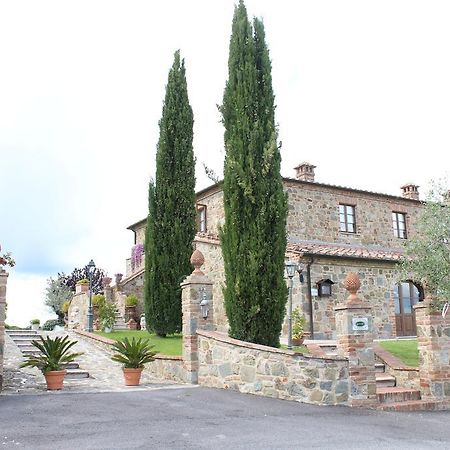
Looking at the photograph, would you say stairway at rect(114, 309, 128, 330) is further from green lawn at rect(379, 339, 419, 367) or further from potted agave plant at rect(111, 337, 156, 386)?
green lawn at rect(379, 339, 419, 367)

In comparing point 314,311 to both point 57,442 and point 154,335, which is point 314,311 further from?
point 57,442

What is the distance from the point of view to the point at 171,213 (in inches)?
755

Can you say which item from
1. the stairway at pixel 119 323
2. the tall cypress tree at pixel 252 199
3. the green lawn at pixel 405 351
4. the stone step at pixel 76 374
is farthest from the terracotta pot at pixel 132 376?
the stairway at pixel 119 323

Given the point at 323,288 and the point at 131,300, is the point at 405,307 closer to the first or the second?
the point at 323,288

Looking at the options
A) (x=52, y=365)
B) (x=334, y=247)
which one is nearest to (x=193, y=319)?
(x=52, y=365)

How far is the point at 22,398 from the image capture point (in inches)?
403

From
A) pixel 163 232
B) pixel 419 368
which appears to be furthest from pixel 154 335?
pixel 419 368

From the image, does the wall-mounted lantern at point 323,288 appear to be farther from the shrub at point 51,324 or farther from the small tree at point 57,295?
the small tree at point 57,295

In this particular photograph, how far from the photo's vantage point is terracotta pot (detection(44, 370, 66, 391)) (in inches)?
451

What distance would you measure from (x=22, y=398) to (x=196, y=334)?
3.94 m

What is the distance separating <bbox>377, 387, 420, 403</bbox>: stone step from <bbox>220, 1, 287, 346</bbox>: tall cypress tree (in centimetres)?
277

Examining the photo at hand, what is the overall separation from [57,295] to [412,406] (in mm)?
26625

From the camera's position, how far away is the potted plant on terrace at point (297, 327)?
1522 centimetres

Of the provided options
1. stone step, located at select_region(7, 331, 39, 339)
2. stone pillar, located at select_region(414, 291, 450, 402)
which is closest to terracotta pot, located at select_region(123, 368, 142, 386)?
stone pillar, located at select_region(414, 291, 450, 402)
